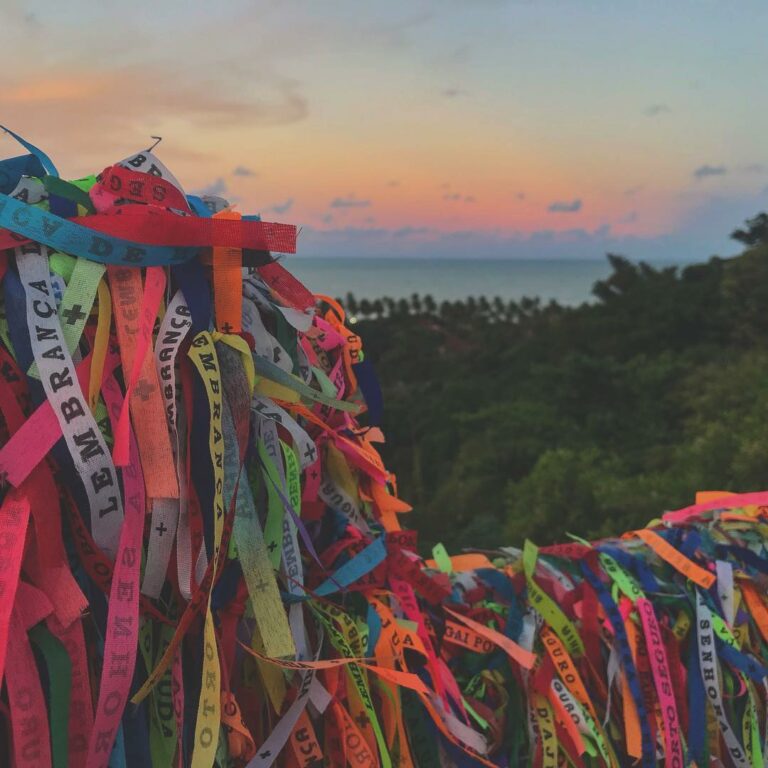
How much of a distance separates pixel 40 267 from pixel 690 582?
0.88 m

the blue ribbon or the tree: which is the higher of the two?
the tree

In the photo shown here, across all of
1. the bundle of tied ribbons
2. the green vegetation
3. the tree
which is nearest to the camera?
the bundle of tied ribbons

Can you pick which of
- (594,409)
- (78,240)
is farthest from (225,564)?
(594,409)

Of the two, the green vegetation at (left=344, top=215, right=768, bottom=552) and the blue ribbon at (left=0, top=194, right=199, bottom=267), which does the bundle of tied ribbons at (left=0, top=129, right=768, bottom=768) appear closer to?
the blue ribbon at (left=0, top=194, right=199, bottom=267)

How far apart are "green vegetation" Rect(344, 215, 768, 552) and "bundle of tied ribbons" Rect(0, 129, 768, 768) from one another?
709mm

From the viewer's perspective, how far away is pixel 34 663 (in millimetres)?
555

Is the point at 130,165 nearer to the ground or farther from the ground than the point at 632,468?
farther from the ground

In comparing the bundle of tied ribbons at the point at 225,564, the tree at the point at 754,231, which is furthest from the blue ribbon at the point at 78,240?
the tree at the point at 754,231

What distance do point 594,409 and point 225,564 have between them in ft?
26.3

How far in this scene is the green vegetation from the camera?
444 centimetres

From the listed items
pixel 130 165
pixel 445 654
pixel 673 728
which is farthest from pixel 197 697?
pixel 673 728

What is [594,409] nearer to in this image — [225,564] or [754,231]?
[754,231]

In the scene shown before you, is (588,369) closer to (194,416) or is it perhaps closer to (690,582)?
(690,582)

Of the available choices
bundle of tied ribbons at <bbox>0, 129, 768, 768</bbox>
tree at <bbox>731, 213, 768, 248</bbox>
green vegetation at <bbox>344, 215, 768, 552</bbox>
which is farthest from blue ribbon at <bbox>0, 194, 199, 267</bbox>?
tree at <bbox>731, 213, 768, 248</bbox>
